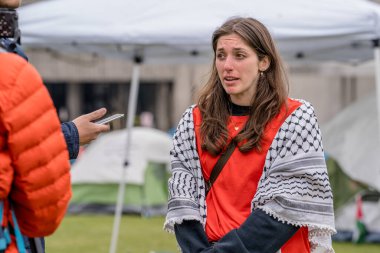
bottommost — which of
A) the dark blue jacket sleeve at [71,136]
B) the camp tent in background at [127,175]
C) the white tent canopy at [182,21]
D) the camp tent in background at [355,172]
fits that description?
the camp tent in background at [127,175]

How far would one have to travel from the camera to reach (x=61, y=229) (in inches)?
500

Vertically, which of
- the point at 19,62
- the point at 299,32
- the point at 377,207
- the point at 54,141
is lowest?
the point at 377,207

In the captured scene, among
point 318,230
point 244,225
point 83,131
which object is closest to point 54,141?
point 83,131

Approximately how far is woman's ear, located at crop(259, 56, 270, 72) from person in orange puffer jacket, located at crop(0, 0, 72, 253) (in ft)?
4.07

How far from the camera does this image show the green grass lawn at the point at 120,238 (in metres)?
10.8

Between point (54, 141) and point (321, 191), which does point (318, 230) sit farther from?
point (54, 141)

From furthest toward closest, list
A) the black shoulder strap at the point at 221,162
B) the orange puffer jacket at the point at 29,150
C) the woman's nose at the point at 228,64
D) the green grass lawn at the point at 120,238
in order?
the green grass lawn at the point at 120,238, the woman's nose at the point at 228,64, the black shoulder strap at the point at 221,162, the orange puffer jacket at the point at 29,150

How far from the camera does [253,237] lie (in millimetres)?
3656

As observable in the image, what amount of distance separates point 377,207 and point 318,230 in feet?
25.0

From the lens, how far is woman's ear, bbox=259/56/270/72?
3941mm

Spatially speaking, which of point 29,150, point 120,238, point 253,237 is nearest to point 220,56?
point 253,237

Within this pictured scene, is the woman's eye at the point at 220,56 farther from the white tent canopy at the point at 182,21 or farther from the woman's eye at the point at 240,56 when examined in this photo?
the white tent canopy at the point at 182,21

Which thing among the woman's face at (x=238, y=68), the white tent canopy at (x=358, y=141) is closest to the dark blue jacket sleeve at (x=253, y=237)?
the woman's face at (x=238, y=68)

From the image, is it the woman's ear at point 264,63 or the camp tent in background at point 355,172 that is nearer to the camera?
the woman's ear at point 264,63
